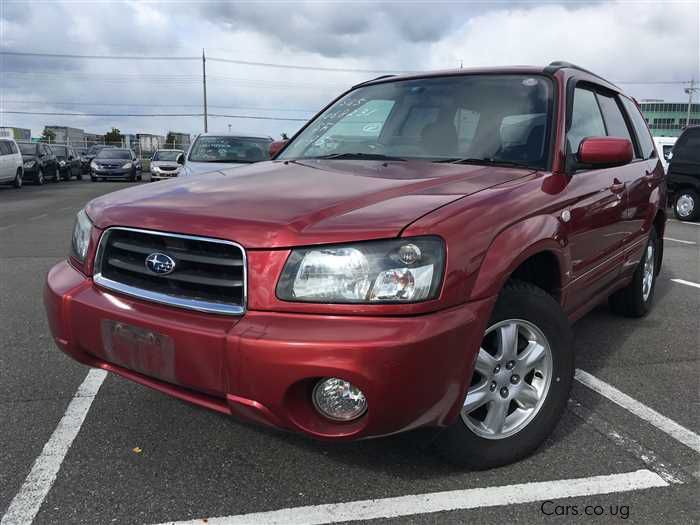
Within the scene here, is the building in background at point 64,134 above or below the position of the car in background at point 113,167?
above

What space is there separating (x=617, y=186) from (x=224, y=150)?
843 cm

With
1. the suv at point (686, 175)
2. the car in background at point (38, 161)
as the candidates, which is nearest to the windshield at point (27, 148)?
the car in background at point (38, 161)

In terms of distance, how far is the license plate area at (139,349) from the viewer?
7.06ft

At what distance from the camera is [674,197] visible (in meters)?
13.1

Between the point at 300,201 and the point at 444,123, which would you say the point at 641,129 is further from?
the point at 300,201

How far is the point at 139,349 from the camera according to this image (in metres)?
2.22

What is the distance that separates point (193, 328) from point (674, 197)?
13.4 metres

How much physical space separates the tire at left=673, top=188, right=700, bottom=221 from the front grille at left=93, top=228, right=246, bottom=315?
12.9 meters

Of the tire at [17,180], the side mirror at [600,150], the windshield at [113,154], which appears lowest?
the tire at [17,180]

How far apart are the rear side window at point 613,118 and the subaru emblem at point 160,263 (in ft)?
9.67

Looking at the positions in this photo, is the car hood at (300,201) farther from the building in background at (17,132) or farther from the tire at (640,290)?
the building in background at (17,132)

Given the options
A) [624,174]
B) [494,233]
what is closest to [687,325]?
[624,174]

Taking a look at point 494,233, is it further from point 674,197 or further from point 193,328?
point 674,197

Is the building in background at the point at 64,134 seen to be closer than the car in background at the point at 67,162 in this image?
No
